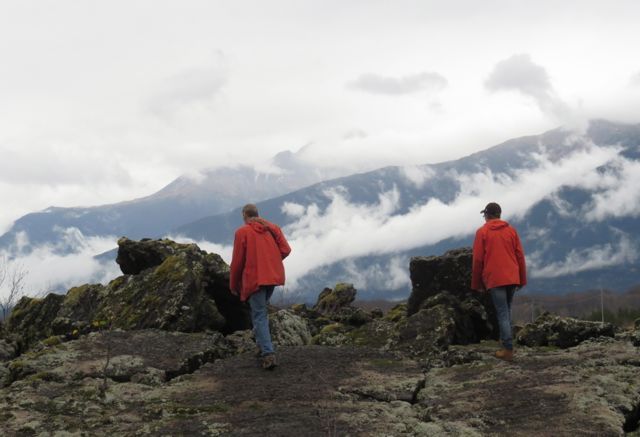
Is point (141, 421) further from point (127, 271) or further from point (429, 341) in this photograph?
point (127, 271)

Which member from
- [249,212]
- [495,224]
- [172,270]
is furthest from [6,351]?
[495,224]

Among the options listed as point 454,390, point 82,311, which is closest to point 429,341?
point 454,390

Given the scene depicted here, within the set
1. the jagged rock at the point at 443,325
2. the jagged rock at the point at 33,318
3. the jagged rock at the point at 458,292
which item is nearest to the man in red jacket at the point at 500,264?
the jagged rock at the point at 443,325

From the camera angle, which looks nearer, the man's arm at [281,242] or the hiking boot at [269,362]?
the hiking boot at [269,362]

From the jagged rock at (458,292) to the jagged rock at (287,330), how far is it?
12.1 feet

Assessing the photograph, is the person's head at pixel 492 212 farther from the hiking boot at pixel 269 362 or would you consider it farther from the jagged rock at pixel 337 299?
the jagged rock at pixel 337 299

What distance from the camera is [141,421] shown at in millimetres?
9930

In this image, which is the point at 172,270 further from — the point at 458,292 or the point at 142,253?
the point at 458,292

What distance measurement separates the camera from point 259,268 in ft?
43.7

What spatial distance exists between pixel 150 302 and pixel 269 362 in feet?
21.4

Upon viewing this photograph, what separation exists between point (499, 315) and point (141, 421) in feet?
28.3

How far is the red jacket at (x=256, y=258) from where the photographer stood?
1330 centimetres

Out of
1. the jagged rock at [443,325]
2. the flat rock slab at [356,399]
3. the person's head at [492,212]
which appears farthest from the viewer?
the jagged rock at [443,325]

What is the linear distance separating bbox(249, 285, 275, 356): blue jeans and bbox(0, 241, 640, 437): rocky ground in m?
0.57
